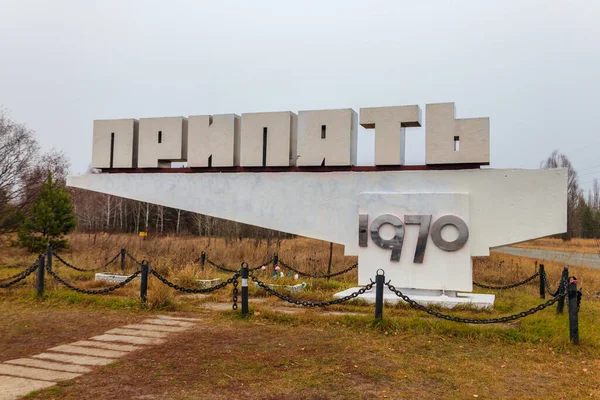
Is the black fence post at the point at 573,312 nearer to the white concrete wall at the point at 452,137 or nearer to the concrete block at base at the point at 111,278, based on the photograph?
the white concrete wall at the point at 452,137

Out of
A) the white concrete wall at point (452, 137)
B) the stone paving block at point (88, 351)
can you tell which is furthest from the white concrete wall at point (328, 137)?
the stone paving block at point (88, 351)

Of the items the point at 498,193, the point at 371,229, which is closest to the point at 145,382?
the point at 371,229

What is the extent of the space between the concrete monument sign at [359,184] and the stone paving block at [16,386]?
5.58m

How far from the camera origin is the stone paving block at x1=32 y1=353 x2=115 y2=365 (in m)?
6.09

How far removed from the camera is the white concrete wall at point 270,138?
33.8 feet

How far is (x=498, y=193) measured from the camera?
9156 mm

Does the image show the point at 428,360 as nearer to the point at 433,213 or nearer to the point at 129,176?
the point at 433,213

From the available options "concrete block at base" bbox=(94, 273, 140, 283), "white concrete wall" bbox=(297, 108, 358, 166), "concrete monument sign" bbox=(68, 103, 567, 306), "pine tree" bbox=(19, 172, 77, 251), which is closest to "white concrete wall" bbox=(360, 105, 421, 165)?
"concrete monument sign" bbox=(68, 103, 567, 306)

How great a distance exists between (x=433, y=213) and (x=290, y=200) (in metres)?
2.79

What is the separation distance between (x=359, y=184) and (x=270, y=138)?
2079 mm

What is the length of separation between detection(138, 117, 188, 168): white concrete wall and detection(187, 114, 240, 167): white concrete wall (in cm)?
27

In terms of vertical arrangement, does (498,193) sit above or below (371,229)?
above

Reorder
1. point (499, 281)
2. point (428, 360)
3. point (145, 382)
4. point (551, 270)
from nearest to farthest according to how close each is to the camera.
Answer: point (145, 382), point (428, 360), point (499, 281), point (551, 270)

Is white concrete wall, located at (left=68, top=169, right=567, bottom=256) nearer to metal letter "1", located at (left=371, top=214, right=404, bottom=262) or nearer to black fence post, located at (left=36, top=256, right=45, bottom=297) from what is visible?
metal letter "1", located at (left=371, top=214, right=404, bottom=262)
